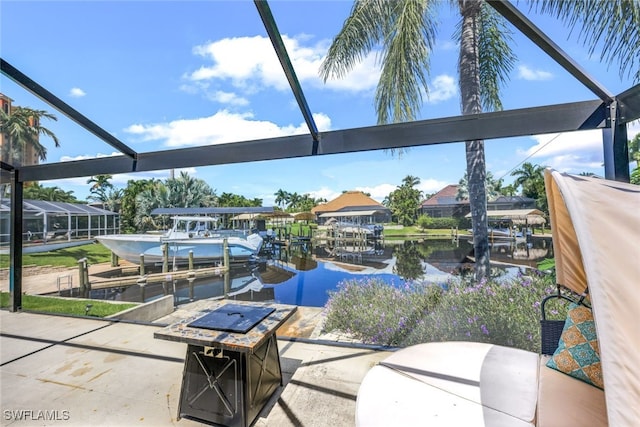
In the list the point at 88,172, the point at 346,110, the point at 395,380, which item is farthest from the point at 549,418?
the point at 88,172

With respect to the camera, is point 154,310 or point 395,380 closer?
point 395,380

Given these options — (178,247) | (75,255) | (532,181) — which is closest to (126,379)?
(178,247)

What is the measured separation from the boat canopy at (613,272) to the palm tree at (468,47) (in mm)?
1646

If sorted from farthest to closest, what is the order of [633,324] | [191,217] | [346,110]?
[191,217], [346,110], [633,324]

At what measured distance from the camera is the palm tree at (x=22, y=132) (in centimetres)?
288

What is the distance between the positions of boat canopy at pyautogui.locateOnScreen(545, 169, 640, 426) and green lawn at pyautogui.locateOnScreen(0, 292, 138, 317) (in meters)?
5.34

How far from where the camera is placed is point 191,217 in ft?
16.4

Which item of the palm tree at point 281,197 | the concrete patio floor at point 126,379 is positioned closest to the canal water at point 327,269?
the palm tree at point 281,197

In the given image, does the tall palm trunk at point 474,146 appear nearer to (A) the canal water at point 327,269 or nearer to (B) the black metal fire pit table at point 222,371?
(A) the canal water at point 327,269

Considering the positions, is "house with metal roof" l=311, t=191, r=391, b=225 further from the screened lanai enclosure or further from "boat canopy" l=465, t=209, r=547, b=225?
the screened lanai enclosure

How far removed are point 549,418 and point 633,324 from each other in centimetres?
67

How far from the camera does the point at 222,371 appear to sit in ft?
6.00

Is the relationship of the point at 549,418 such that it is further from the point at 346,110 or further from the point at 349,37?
the point at 349,37

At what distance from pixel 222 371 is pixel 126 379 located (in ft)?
3.83
